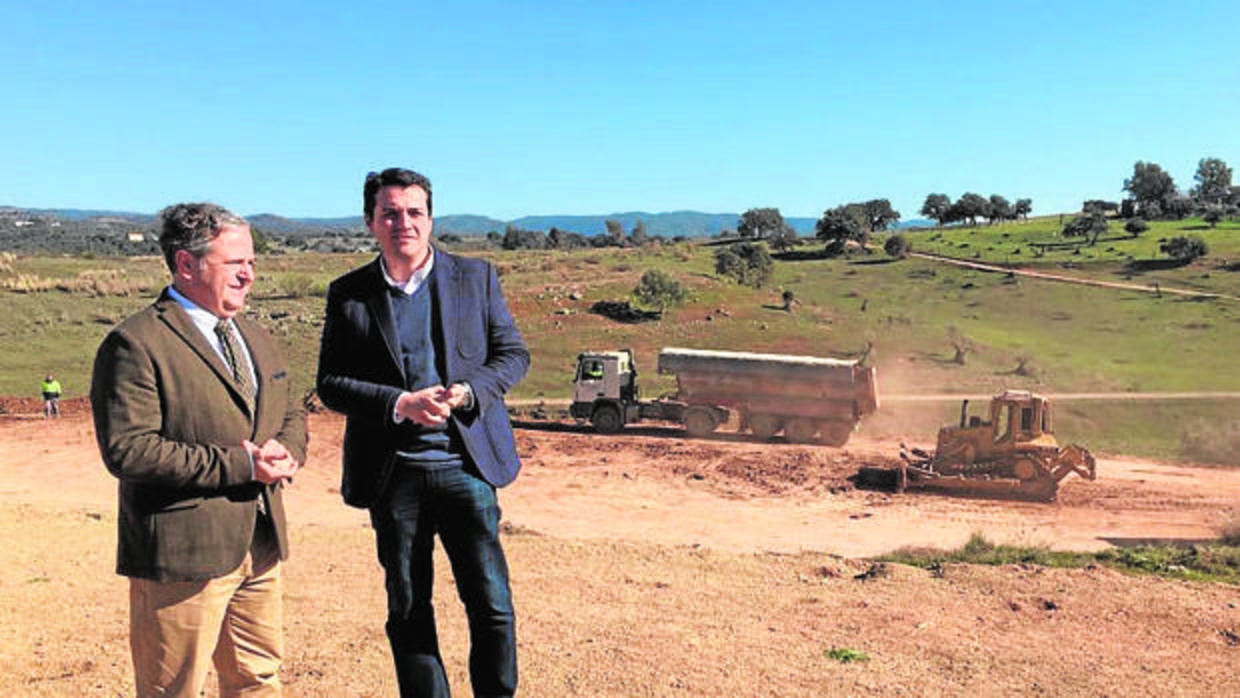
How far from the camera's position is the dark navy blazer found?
4.03 m

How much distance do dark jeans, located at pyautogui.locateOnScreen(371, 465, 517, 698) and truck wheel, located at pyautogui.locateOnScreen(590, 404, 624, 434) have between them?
21371mm

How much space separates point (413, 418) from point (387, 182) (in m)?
1.10

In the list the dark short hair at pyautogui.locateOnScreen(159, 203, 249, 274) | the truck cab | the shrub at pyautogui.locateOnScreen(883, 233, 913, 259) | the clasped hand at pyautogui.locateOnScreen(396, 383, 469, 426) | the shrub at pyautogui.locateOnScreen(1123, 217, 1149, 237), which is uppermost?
the shrub at pyautogui.locateOnScreen(1123, 217, 1149, 237)

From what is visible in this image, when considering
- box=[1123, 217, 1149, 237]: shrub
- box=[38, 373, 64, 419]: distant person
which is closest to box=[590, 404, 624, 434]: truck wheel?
box=[38, 373, 64, 419]: distant person

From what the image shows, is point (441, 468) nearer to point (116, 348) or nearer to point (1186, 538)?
point (116, 348)

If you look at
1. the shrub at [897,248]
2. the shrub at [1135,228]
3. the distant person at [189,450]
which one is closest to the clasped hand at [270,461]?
the distant person at [189,450]

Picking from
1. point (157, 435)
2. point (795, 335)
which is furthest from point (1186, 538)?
point (795, 335)

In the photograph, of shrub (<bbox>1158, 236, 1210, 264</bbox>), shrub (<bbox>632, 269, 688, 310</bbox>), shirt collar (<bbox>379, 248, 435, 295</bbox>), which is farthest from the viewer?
shrub (<bbox>1158, 236, 1210, 264</bbox>)

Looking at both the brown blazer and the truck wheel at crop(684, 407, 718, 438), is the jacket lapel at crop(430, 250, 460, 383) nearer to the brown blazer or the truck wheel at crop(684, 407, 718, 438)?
the brown blazer

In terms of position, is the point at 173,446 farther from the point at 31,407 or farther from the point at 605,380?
the point at 31,407

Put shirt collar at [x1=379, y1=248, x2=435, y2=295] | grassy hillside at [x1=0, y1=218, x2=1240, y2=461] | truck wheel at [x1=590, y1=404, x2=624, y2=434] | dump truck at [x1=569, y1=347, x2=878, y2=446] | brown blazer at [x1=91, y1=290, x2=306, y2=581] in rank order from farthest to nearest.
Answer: grassy hillside at [x1=0, y1=218, x2=1240, y2=461], truck wheel at [x1=590, y1=404, x2=624, y2=434], dump truck at [x1=569, y1=347, x2=878, y2=446], shirt collar at [x1=379, y1=248, x2=435, y2=295], brown blazer at [x1=91, y1=290, x2=306, y2=581]

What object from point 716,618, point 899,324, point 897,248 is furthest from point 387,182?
point 897,248

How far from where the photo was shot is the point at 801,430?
24578mm

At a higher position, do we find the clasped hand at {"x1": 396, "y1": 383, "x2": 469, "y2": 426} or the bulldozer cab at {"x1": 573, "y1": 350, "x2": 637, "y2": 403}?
the clasped hand at {"x1": 396, "y1": 383, "x2": 469, "y2": 426}
